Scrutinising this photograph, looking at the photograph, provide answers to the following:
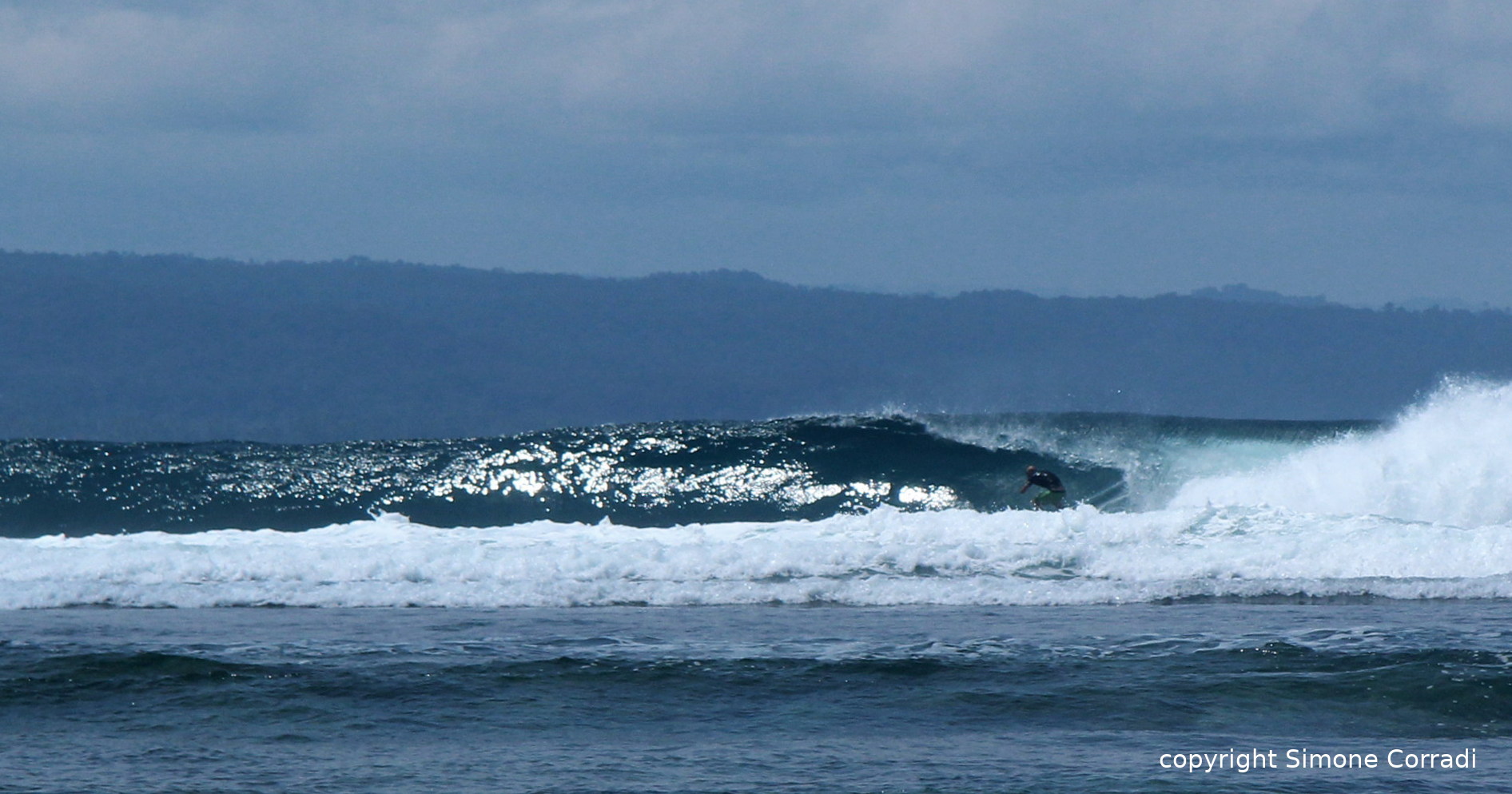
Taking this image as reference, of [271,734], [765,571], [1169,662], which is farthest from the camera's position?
[765,571]

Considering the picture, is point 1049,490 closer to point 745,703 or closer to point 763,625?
point 763,625

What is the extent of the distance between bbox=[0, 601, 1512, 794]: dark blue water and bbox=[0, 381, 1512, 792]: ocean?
31 mm

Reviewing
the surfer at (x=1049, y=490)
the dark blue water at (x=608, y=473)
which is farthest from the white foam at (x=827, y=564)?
the dark blue water at (x=608, y=473)

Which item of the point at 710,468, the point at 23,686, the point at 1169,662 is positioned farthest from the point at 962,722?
the point at 710,468

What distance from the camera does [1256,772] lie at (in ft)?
20.1

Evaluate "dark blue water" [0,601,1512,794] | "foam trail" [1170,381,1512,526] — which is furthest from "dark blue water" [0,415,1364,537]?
"dark blue water" [0,601,1512,794]

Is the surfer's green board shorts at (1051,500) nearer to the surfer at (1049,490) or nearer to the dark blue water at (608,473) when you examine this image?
the surfer at (1049,490)

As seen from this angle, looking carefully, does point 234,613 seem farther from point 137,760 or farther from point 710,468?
point 710,468

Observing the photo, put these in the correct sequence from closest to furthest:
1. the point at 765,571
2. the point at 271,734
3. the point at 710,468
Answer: the point at 271,734 < the point at 765,571 < the point at 710,468

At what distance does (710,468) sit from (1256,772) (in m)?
14.4

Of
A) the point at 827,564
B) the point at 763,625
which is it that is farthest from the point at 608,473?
the point at 763,625

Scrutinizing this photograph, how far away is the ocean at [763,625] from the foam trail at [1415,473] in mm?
52

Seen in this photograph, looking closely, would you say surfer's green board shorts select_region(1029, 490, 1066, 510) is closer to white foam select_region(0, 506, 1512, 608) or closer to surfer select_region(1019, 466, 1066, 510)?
surfer select_region(1019, 466, 1066, 510)

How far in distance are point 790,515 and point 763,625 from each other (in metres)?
8.63
